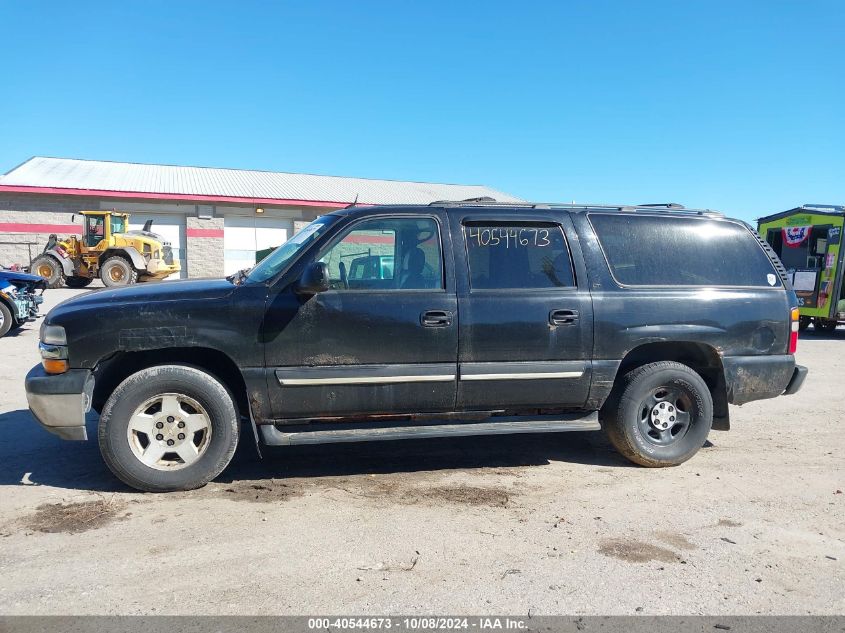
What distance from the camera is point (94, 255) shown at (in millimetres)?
21266

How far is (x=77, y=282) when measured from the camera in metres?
22.1

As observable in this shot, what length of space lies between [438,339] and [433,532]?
1.32 m

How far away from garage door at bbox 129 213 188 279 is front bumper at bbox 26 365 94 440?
2424 cm

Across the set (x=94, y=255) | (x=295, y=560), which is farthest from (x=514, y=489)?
(x=94, y=255)

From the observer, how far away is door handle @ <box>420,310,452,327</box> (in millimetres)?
4465

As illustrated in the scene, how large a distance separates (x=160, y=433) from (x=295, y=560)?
1504 mm

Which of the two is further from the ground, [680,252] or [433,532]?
[680,252]

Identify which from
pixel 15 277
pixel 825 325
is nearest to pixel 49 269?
pixel 15 277

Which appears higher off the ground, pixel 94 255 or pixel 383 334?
pixel 94 255

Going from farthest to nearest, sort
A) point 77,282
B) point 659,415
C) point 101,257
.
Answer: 1. point 77,282
2. point 101,257
3. point 659,415

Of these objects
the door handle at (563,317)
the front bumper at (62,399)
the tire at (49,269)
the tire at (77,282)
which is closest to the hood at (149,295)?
the front bumper at (62,399)

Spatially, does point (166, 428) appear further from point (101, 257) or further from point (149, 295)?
point (101, 257)

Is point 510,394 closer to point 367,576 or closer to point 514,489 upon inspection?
point 514,489

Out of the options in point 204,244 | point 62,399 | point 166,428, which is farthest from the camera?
point 204,244
